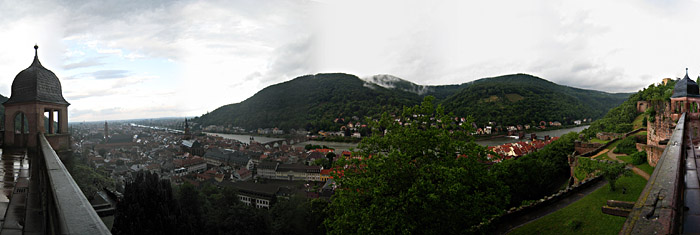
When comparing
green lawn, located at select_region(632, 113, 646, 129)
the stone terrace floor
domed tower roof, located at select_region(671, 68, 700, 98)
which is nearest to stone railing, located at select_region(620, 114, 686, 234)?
the stone terrace floor

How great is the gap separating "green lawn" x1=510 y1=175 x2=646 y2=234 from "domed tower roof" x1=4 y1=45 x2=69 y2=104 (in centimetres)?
1179

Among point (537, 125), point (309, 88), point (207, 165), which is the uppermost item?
point (309, 88)

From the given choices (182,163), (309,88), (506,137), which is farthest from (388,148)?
(309,88)

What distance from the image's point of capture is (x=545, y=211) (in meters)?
8.82

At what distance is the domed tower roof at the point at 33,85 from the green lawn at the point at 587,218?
1179cm

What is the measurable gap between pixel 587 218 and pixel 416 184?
223 inches

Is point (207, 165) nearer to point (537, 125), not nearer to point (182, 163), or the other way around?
point (182, 163)

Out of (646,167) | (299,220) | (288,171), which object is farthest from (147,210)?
(646,167)

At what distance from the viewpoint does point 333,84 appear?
84.1 m

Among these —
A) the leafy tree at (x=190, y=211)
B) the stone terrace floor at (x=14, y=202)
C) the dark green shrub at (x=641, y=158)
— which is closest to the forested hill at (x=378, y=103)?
the leafy tree at (x=190, y=211)

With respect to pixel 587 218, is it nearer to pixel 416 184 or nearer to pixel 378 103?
pixel 416 184

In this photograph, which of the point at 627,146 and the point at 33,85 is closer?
the point at 33,85

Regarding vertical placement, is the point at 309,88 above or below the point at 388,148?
above

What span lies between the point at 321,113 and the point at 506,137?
38.2 m
